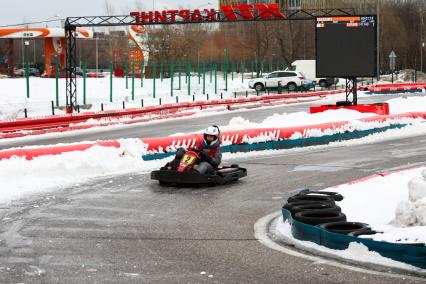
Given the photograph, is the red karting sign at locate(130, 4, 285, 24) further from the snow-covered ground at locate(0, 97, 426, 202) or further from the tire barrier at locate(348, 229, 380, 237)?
the tire barrier at locate(348, 229, 380, 237)

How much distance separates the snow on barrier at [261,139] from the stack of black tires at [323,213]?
6.59m

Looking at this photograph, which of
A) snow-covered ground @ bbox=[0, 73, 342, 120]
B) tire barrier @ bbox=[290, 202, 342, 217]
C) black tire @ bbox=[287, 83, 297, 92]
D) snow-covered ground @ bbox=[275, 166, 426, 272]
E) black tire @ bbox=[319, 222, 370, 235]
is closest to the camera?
snow-covered ground @ bbox=[275, 166, 426, 272]

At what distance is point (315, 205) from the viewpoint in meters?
10.7

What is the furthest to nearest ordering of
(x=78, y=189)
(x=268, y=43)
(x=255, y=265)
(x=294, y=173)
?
(x=268, y=43) → (x=294, y=173) → (x=78, y=189) → (x=255, y=265)

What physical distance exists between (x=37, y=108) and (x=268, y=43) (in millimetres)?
49154

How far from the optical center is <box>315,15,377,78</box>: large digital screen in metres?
29.3

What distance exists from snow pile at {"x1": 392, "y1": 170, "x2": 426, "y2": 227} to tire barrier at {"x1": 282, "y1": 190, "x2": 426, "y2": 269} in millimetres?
361

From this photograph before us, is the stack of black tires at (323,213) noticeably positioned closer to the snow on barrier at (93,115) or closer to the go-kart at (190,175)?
the go-kart at (190,175)

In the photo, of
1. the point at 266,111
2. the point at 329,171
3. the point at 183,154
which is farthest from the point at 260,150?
the point at 266,111

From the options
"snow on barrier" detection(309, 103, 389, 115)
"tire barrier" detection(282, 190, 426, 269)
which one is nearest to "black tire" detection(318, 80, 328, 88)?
"snow on barrier" detection(309, 103, 389, 115)

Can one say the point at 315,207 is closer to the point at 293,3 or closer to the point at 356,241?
the point at 356,241

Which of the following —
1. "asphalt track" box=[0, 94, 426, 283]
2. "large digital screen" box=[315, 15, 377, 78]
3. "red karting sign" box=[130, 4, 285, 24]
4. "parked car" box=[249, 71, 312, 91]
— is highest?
"red karting sign" box=[130, 4, 285, 24]

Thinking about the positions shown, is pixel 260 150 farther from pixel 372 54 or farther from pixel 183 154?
pixel 372 54

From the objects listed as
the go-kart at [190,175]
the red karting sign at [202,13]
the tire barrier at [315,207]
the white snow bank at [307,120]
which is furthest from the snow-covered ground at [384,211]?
the red karting sign at [202,13]
